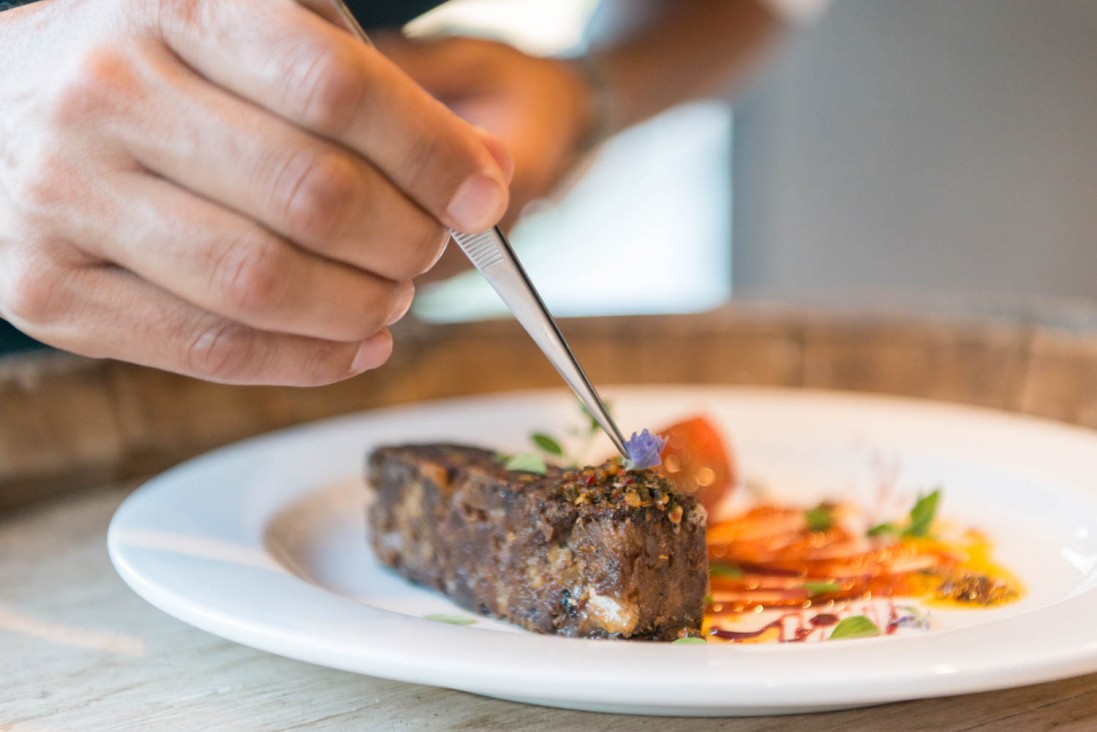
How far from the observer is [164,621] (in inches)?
41.4

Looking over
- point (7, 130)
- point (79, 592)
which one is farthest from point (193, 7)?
point (79, 592)

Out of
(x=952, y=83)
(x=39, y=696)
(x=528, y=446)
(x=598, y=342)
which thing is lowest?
(x=39, y=696)

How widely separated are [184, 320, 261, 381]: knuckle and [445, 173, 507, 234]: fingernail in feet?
0.76

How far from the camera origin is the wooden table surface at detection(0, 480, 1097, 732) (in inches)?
31.7

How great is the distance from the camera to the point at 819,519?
1.35m

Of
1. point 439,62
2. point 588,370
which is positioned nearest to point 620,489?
point 588,370

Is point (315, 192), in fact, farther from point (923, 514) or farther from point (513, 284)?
point (923, 514)

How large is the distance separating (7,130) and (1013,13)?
4.89m

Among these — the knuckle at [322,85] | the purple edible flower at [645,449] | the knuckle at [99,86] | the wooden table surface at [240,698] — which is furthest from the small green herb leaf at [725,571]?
the knuckle at [99,86]

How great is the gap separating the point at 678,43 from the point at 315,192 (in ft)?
7.90

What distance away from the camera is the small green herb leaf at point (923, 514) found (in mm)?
1252

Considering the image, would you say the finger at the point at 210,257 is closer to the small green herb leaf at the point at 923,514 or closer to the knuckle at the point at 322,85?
the knuckle at the point at 322,85

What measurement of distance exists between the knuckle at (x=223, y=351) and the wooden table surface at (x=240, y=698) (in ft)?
0.96

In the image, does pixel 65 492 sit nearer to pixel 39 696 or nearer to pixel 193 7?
pixel 39 696
